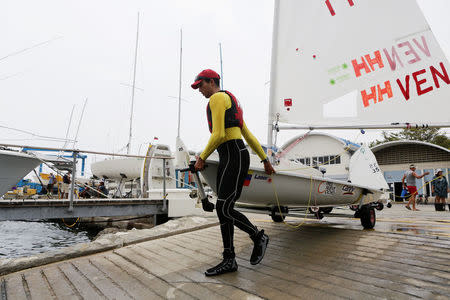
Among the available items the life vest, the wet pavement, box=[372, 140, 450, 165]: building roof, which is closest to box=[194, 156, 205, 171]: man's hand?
the life vest

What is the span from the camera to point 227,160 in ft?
7.54

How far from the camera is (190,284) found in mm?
2039

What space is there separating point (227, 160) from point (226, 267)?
0.91 metres

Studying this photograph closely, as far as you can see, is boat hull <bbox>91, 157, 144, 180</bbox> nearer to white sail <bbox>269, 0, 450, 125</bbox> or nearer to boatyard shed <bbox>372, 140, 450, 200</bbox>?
white sail <bbox>269, 0, 450, 125</bbox>

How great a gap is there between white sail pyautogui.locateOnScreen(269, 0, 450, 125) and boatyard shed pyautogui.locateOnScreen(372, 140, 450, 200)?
17.2 metres

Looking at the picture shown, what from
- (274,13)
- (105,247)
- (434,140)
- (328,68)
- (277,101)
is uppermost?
(434,140)

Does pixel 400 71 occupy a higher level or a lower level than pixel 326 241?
higher

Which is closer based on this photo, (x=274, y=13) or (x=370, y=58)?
(x=370, y=58)

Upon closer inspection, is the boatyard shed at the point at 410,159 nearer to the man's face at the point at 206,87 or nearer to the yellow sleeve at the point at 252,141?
the yellow sleeve at the point at 252,141

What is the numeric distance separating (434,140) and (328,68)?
3034 cm

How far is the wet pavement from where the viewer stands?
183cm

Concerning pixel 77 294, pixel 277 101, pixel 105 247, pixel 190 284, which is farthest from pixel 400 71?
pixel 105 247

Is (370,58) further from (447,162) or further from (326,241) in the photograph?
(447,162)

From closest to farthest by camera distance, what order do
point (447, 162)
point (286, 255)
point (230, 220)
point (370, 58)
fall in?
point (230, 220), point (286, 255), point (370, 58), point (447, 162)
